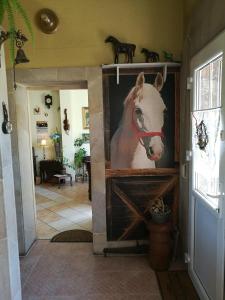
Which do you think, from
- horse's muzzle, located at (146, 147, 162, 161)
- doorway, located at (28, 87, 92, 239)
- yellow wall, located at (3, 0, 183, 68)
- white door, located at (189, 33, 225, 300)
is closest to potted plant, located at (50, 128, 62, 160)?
doorway, located at (28, 87, 92, 239)

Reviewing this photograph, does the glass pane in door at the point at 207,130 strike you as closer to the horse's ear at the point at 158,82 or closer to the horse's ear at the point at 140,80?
the horse's ear at the point at 158,82

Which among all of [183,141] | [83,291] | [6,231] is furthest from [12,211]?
[183,141]

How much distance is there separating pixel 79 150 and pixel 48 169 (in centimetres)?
98

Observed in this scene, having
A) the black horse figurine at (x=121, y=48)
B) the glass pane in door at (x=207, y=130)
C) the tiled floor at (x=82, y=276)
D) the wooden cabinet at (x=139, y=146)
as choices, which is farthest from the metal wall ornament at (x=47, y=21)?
the tiled floor at (x=82, y=276)

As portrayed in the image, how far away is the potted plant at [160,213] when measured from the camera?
8.89ft

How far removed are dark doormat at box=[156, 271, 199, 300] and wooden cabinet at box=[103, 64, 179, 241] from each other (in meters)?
0.57

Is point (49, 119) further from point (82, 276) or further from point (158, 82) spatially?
point (82, 276)

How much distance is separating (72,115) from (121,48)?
4.42 meters

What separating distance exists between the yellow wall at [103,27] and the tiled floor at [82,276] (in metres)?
2.28

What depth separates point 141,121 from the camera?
2.89 metres

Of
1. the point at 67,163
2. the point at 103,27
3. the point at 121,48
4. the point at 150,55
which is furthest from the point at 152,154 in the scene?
the point at 67,163

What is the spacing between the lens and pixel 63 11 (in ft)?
9.13

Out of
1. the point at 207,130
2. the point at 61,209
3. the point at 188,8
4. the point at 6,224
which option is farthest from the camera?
the point at 61,209

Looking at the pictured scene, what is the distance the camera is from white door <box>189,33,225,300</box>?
1.81 meters
